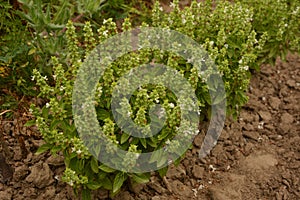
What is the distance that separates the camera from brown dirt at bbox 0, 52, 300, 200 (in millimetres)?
2762

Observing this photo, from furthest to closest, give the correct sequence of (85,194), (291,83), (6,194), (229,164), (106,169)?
1. (291,83)
2. (229,164)
3. (6,194)
4. (85,194)
5. (106,169)

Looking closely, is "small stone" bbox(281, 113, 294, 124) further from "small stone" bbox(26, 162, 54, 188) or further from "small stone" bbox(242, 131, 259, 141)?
"small stone" bbox(26, 162, 54, 188)

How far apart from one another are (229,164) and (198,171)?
266 millimetres

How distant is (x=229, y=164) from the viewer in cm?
319

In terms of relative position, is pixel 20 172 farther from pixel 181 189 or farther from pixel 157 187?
pixel 181 189

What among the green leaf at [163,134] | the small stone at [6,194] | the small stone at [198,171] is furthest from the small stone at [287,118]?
the small stone at [6,194]

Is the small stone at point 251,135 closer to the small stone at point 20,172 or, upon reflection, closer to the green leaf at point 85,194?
the green leaf at point 85,194

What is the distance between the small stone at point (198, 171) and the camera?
304 centimetres

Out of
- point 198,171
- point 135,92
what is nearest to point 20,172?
point 135,92

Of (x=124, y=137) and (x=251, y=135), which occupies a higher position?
(x=124, y=137)

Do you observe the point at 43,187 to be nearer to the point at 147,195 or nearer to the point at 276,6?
the point at 147,195

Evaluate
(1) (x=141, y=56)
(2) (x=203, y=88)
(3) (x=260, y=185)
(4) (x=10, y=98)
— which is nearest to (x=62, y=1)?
(4) (x=10, y=98)

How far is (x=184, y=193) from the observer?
115 inches

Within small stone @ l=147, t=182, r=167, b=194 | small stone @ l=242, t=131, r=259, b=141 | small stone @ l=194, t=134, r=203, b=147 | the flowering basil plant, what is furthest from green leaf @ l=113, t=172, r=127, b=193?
small stone @ l=242, t=131, r=259, b=141
